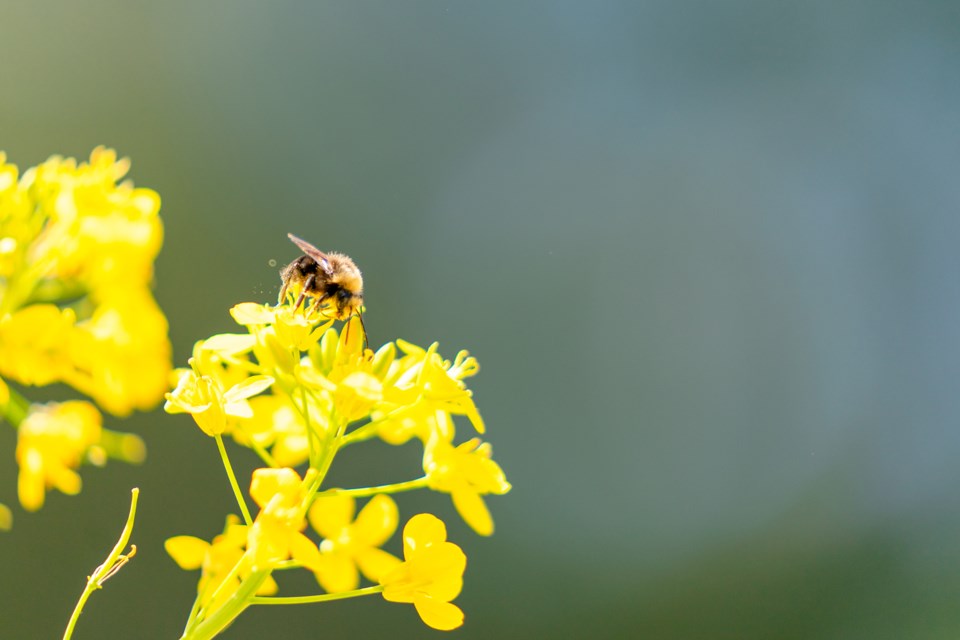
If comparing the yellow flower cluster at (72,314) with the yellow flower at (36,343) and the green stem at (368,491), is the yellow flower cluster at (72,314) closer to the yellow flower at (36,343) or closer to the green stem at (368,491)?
the yellow flower at (36,343)

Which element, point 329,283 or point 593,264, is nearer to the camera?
point 329,283

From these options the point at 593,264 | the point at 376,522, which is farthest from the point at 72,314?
the point at 593,264

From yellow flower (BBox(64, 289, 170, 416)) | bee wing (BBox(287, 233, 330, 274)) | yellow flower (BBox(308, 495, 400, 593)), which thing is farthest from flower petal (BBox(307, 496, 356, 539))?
bee wing (BBox(287, 233, 330, 274))

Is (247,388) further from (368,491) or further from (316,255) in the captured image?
(316,255)

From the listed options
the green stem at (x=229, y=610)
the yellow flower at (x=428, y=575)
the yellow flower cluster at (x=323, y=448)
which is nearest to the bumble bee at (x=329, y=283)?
the yellow flower cluster at (x=323, y=448)

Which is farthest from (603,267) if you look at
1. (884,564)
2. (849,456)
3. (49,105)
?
(49,105)
